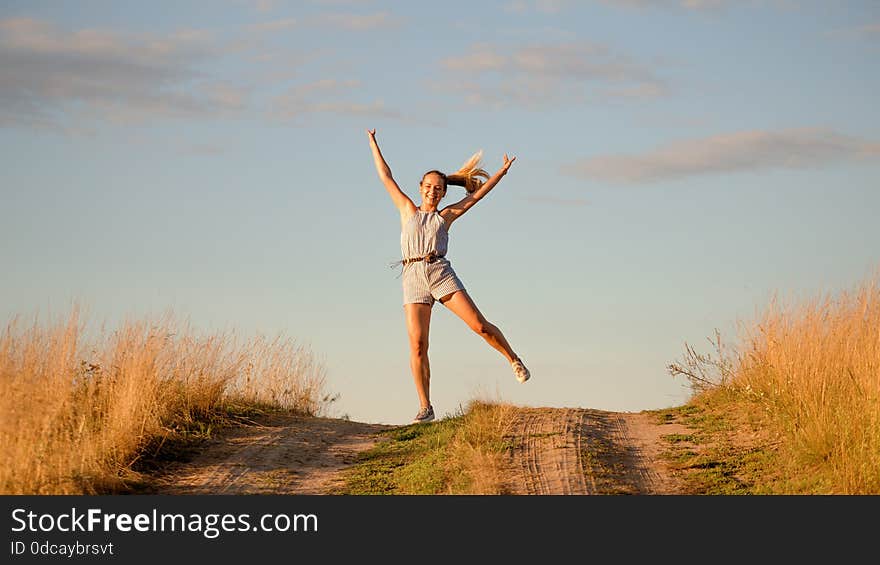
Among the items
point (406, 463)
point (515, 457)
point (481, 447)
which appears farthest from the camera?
point (406, 463)

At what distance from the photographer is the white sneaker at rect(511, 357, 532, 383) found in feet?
41.3

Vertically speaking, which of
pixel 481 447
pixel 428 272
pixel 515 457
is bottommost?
pixel 515 457

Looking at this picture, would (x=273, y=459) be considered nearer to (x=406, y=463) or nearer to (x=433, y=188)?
(x=406, y=463)

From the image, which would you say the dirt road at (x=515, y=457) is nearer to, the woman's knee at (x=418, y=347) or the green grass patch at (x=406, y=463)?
the green grass patch at (x=406, y=463)

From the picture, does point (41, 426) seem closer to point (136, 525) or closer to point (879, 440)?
point (136, 525)

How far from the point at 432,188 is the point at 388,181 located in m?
0.58

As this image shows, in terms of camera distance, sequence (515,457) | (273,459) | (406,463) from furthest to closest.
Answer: (406,463) → (273,459) → (515,457)

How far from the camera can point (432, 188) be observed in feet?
41.5

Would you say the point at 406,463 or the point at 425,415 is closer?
the point at 406,463

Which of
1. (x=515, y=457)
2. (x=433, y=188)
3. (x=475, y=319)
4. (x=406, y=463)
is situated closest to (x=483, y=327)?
(x=475, y=319)

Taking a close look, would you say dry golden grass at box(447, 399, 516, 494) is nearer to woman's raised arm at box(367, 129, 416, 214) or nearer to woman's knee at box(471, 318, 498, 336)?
woman's knee at box(471, 318, 498, 336)

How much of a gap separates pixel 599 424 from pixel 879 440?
3.99m

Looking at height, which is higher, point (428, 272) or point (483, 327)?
point (428, 272)

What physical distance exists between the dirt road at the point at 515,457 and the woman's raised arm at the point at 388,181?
289 cm
